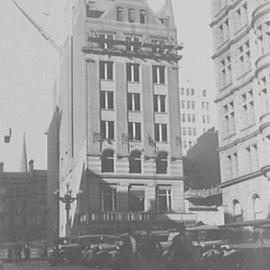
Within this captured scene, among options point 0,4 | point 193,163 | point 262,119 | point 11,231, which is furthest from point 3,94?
point 11,231

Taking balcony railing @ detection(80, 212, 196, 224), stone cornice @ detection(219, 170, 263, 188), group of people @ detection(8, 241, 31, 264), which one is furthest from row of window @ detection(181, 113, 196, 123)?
stone cornice @ detection(219, 170, 263, 188)

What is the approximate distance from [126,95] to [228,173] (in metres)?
7.79

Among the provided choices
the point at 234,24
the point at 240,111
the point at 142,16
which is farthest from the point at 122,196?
the point at 234,24

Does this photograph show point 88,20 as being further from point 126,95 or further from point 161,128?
point 161,128

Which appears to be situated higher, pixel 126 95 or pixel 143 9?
pixel 143 9

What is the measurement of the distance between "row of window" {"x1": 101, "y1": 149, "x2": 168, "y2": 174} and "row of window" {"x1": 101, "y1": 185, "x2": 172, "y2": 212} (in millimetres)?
560

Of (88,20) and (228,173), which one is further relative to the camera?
(88,20)

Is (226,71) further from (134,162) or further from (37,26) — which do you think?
(134,162)

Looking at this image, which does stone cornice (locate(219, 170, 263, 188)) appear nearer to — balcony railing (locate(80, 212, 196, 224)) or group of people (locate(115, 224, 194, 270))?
group of people (locate(115, 224, 194, 270))

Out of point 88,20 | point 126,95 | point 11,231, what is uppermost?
point 88,20

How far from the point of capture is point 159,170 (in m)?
18.1

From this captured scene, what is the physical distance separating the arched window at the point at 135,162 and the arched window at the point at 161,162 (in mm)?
580

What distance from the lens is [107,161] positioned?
Result: 1755 centimetres

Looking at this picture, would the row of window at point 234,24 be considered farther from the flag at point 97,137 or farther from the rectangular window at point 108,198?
the rectangular window at point 108,198
